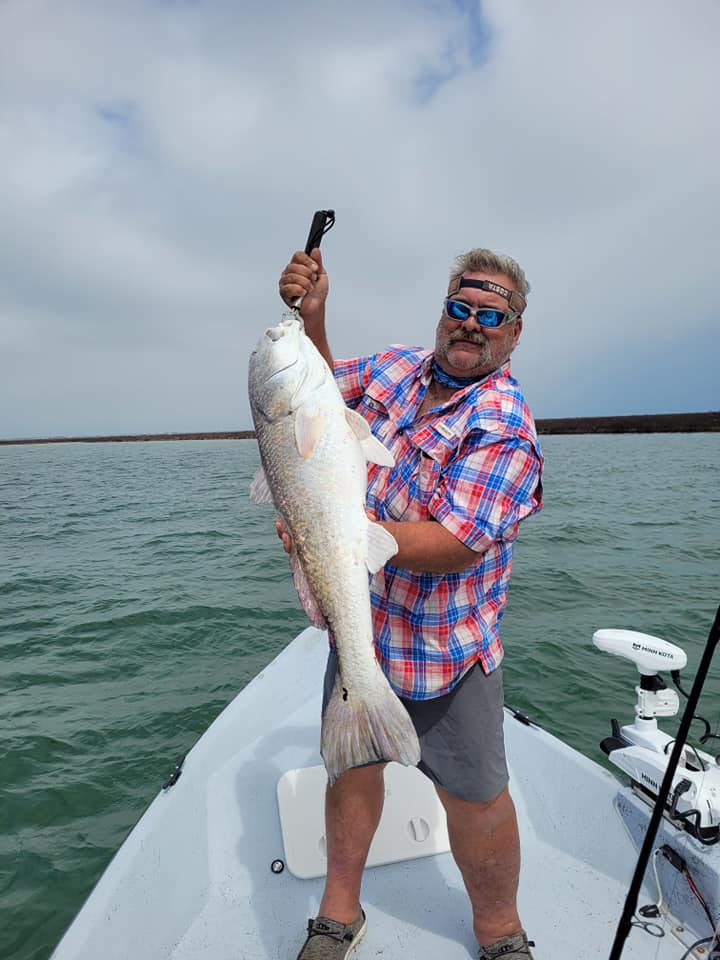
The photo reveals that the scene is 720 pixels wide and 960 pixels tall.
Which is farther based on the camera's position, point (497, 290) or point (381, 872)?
point (381, 872)

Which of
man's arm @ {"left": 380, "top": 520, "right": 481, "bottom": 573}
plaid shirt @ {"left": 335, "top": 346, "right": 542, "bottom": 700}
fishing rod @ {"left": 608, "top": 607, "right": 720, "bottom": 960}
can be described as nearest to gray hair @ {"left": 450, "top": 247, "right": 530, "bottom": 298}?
plaid shirt @ {"left": 335, "top": 346, "right": 542, "bottom": 700}

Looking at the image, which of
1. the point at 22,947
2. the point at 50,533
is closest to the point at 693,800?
the point at 22,947

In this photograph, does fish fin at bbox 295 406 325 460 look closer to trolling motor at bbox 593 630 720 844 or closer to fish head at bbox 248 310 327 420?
fish head at bbox 248 310 327 420

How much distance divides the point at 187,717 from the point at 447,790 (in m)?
4.71

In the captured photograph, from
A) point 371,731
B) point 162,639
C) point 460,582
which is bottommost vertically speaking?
point 162,639

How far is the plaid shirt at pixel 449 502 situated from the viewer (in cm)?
224

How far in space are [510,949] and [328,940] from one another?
859 mm

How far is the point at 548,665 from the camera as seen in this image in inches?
292

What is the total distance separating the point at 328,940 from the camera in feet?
9.28

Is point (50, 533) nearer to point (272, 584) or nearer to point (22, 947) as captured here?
point (272, 584)

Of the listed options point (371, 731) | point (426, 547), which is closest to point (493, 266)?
point (426, 547)

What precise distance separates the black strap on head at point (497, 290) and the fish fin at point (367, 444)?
78 cm

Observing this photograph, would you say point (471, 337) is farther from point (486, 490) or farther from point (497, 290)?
point (486, 490)

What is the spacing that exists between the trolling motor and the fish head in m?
2.43
